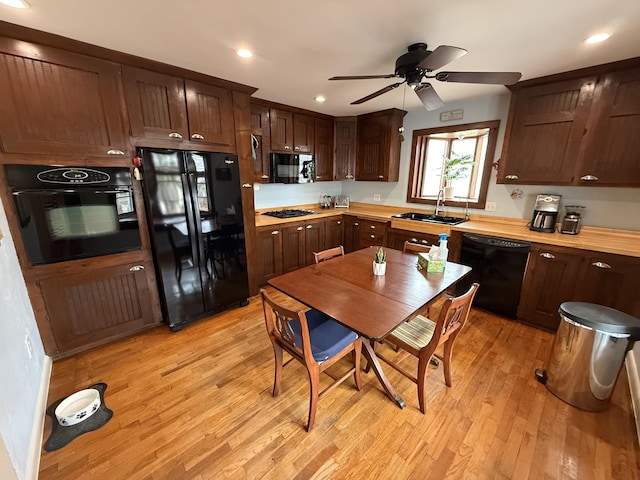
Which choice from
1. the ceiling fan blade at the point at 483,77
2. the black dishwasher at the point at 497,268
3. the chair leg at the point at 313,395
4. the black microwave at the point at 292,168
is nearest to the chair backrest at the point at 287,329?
the chair leg at the point at 313,395

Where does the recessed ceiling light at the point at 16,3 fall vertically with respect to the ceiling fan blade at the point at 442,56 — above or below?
above

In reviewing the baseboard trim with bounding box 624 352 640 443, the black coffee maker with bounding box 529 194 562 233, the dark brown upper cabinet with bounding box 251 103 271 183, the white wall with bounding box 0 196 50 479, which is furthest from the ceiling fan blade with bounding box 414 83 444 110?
the white wall with bounding box 0 196 50 479

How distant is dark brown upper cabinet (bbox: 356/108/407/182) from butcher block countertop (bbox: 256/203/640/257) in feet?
2.06

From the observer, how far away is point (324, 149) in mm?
4043

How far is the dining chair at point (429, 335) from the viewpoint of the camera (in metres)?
1.46

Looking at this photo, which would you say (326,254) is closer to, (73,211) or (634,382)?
(73,211)

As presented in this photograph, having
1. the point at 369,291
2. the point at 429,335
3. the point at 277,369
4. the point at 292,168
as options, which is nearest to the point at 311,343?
the point at 277,369

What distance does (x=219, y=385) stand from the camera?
6.19 ft

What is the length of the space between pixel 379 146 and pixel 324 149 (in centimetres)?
83

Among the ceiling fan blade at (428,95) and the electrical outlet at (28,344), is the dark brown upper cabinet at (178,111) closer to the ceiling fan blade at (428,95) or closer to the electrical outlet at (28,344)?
the electrical outlet at (28,344)

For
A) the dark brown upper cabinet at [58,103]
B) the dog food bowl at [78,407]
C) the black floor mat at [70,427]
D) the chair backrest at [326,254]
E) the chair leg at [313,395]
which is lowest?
the black floor mat at [70,427]

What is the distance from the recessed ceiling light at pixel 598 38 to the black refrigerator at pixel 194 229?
2.83 metres

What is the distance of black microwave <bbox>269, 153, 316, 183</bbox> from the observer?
135 inches

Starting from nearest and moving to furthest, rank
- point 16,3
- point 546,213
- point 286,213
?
point 16,3
point 546,213
point 286,213
